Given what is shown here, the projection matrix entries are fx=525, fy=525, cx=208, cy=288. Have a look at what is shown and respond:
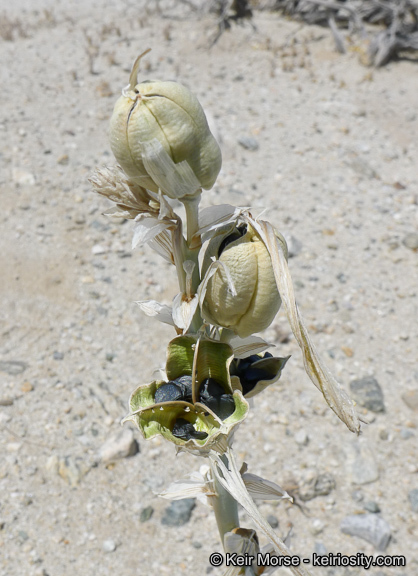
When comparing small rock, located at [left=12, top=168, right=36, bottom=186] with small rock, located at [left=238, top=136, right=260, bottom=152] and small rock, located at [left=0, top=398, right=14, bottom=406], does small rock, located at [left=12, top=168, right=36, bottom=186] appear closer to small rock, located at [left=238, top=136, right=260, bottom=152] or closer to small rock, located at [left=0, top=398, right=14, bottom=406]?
small rock, located at [left=238, top=136, right=260, bottom=152]

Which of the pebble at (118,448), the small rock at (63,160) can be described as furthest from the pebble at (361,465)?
the small rock at (63,160)

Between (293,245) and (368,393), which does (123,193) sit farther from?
(293,245)

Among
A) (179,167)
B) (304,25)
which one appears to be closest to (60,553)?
(179,167)

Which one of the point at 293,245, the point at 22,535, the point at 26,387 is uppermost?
the point at 26,387

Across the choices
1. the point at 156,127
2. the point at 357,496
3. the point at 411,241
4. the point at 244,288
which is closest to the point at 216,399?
the point at 244,288

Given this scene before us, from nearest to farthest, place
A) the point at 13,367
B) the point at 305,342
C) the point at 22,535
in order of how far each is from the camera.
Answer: the point at 305,342 < the point at 22,535 < the point at 13,367

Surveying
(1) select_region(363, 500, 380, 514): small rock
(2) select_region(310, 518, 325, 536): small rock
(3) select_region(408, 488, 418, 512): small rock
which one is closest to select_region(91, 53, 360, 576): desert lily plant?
(2) select_region(310, 518, 325, 536): small rock

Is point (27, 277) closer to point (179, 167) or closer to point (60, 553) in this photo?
point (60, 553)

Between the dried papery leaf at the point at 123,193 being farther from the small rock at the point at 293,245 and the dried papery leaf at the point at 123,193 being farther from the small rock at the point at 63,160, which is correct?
the small rock at the point at 63,160
